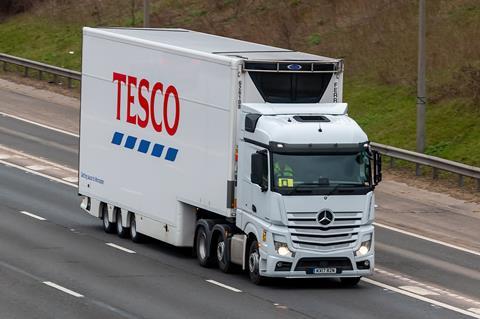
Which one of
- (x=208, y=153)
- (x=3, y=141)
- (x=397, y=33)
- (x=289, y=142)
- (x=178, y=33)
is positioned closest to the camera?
(x=289, y=142)

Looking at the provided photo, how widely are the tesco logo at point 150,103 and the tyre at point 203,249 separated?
2.14m

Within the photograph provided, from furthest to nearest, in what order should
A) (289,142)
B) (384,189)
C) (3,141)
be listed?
(3,141)
(384,189)
(289,142)

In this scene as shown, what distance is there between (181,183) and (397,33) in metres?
20.5

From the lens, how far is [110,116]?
30234 millimetres

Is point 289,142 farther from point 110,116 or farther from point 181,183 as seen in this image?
point 110,116

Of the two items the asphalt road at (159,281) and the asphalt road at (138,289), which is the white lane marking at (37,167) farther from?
the asphalt road at (138,289)

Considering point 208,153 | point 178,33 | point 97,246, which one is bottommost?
point 97,246

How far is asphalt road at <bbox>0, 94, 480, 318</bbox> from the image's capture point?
2294cm

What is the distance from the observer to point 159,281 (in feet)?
83.6

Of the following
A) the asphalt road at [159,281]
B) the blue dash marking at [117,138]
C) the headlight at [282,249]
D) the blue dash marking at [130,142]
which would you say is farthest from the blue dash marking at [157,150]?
the headlight at [282,249]

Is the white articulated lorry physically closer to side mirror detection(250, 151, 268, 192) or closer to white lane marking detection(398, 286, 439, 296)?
side mirror detection(250, 151, 268, 192)

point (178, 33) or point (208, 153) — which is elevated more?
point (178, 33)

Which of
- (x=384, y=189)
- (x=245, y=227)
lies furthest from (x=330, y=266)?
(x=384, y=189)

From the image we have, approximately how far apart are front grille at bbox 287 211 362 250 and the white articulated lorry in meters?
0.02
